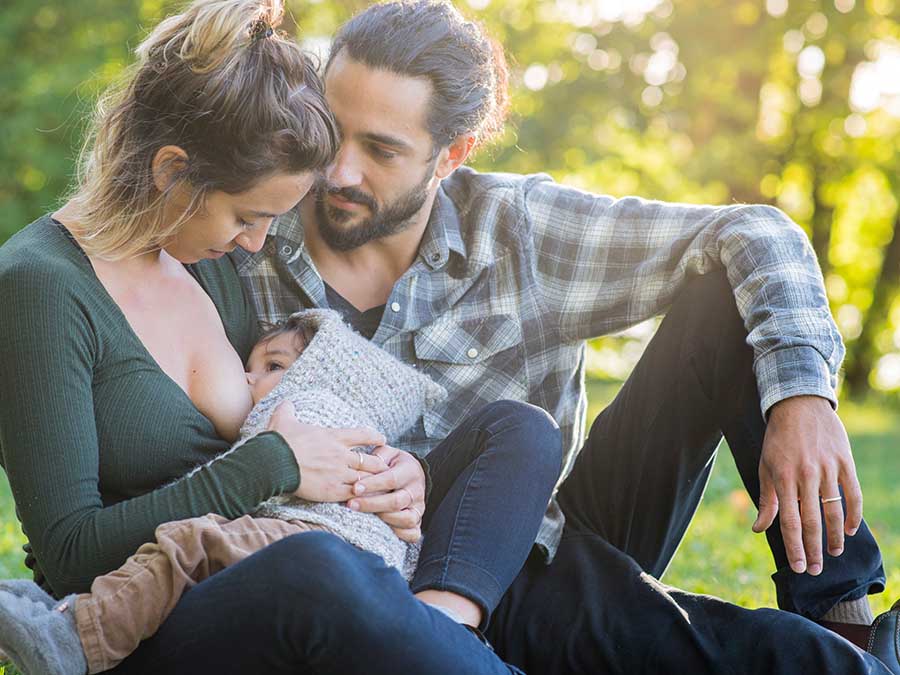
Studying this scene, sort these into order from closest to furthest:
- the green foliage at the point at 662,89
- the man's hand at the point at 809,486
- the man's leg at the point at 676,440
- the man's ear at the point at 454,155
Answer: the man's hand at the point at 809,486, the man's leg at the point at 676,440, the man's ear at the point at 454,155, the green foliage at the point at 662,89

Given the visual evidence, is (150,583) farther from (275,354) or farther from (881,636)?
(881,636)

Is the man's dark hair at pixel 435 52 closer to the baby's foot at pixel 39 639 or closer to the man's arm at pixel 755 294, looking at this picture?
the man's arm at pixel 755 294

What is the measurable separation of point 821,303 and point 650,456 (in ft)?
1.78

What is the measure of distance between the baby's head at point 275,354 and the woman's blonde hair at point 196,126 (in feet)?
1.23

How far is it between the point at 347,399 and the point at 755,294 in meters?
0.97

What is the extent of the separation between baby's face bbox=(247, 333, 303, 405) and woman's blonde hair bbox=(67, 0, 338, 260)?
0.37m

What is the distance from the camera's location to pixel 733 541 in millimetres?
4707

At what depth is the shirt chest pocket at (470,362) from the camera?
9.71 ft

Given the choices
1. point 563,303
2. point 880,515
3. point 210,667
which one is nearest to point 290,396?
point 210,667

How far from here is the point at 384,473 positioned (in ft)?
7.68

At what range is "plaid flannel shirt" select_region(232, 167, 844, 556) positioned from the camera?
291 centimetres

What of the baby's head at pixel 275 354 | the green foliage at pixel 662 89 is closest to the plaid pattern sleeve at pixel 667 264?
the baby's head at pixel 275 354

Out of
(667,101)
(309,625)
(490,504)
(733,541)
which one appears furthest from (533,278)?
(667,101)

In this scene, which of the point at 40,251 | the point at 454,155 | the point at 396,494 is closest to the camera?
the point at 40,251
